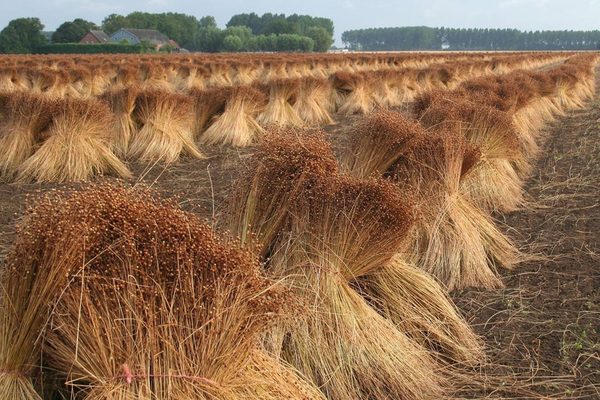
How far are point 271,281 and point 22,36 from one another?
7038 cm

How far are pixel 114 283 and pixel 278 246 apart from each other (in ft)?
4.51

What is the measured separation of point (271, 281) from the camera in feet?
7.87

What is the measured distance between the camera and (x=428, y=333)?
3.44m

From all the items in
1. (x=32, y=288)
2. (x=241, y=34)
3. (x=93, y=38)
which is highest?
(x=241, y=34)

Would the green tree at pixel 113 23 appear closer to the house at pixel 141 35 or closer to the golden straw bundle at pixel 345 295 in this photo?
the house at pixel 141 35

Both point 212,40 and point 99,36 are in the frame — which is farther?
point 99,36

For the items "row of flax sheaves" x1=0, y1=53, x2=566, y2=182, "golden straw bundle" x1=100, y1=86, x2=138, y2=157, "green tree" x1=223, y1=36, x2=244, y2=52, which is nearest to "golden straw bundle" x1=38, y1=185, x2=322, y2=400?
"row of flax sheaves" x1=0, y1=53, x2=566, y2=182

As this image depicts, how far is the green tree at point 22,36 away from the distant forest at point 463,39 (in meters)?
118

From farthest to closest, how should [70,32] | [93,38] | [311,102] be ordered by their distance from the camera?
[93,38] → [70,32] → [311,102]

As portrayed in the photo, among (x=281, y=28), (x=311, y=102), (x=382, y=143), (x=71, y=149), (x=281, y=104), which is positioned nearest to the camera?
(x=382, y=143)

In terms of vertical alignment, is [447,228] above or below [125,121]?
below

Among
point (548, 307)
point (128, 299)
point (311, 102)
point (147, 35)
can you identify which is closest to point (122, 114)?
point (311, 102)

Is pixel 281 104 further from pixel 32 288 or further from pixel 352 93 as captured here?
pixel 32 288

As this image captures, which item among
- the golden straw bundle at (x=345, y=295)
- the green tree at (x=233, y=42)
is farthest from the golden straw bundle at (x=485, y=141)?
the green tree at (x=233, y=42)
